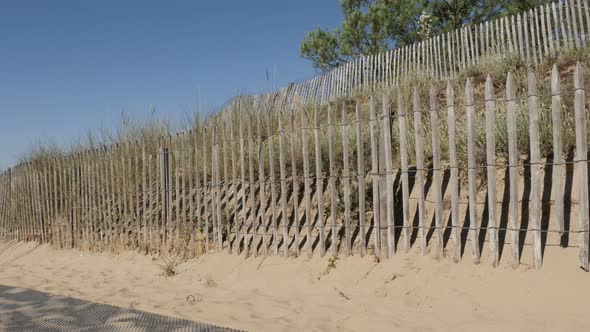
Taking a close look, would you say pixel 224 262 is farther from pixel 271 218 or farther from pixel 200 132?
pixel 200 132

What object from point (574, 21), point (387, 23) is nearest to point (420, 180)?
point (574, 21)

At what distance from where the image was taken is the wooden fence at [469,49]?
10.5 meters

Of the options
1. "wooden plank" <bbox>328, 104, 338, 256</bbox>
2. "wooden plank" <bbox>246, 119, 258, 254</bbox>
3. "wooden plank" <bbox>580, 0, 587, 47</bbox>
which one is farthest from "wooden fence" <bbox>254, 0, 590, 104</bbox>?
"wooden plank" <bbox>328, 104, 338, 256</bbox>

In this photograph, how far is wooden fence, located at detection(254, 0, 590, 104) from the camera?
413 inches

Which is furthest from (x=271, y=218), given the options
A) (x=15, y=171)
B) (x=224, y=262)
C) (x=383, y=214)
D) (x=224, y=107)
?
(x=15, y=171)

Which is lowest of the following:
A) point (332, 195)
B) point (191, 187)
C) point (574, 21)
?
point (332, 195)

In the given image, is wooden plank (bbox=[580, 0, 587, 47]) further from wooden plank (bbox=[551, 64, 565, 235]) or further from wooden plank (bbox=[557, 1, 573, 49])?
wooden plank (bbox=[551, 64, 565, 235])

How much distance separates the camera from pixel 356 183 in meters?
5.68

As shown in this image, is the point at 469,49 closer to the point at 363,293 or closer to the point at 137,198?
the point at 137,198

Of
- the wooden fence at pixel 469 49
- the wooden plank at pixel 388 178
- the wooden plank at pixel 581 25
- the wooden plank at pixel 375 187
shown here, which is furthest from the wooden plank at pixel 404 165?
the wooden plank at pixel 581 25

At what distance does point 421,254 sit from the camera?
4.73 meters

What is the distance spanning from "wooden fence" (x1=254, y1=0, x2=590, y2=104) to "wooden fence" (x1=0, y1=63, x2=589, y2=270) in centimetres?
292

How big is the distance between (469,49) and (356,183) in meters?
7.90

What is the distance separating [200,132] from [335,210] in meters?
2.94
